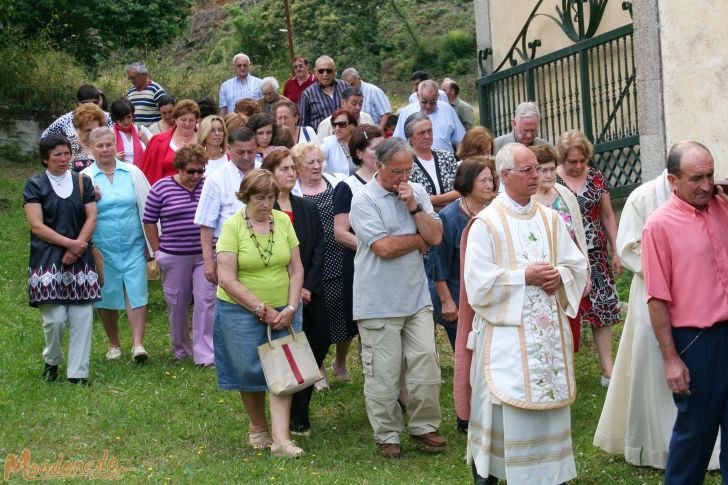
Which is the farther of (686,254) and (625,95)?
(625,95)

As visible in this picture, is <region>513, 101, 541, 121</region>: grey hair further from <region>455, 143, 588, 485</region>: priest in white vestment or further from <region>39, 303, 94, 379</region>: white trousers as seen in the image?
<region>39, 303, 94, 379</region>: white trousers

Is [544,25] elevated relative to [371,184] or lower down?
elevated

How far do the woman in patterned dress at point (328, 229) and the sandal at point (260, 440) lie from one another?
4.19 feet

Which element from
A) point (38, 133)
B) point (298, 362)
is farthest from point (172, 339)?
point (38, 133)

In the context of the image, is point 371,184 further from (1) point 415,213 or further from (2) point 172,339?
(2) point 172,339

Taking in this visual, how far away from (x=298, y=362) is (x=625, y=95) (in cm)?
721

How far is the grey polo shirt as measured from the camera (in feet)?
27.0

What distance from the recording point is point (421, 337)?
27.3 feet

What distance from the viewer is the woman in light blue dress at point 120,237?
36.2 feet

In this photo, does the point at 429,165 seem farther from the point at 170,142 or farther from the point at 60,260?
the point at 170,142

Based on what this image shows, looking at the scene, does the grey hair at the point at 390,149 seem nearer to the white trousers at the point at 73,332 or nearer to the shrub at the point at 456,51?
the white trousers at the point at 73,332

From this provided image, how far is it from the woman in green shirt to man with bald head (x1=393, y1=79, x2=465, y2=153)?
5.05m

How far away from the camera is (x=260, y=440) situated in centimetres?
853

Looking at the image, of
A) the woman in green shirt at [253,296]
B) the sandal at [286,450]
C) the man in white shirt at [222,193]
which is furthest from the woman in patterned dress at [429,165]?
the sandal at [286,450]
